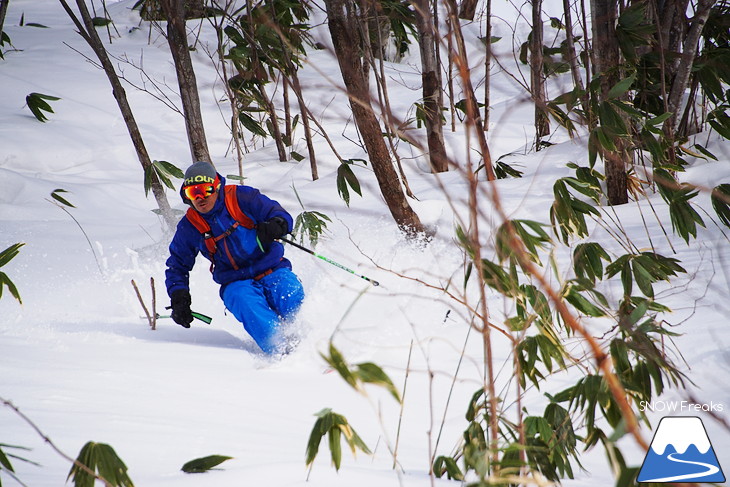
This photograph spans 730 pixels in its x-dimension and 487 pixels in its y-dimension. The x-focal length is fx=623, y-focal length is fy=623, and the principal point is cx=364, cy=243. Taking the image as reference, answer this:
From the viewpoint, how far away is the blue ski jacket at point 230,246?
3.62 metres

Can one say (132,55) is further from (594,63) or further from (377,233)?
(594,63)

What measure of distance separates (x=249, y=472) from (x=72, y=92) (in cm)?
795

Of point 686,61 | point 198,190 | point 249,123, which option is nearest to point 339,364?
point 198,190

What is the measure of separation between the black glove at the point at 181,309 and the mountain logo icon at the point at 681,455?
9.58 ft

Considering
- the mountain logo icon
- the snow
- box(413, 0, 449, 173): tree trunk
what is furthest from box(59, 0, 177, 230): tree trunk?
the mountain logo icon

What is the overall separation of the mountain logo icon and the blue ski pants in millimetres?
2541

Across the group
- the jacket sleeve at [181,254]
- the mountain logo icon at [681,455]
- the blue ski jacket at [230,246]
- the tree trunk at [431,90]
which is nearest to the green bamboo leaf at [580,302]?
the mountain logo icon at [681,455]

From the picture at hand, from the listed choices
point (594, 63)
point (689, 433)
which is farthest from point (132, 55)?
point (689, 433)

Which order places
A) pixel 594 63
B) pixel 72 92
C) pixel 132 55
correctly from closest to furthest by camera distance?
pixel 594 63 < pixel 72 92 < pixel 132 55

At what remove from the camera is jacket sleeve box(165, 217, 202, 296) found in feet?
12.0

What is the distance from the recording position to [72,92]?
8203 millimetres

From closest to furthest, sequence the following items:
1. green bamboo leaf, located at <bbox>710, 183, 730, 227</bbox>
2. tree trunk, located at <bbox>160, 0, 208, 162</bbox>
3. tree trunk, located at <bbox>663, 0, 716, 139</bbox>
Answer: green bamboo leaf, located at <bbox>710, 183, 730, 227</bbox> → tree trunk, located at <bbox>663, 0, 716, 139</bbox> → tree trunk, located at <bbox>160, 0, 208, 162</bbox>

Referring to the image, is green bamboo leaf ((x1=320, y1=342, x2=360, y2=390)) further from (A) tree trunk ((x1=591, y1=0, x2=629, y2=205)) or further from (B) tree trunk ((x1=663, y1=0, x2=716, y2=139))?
(B) tree trunk ((x1=663, y1=0, x2=716, y2=139))

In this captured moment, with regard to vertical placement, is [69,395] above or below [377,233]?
above
